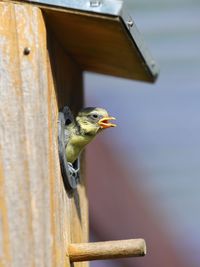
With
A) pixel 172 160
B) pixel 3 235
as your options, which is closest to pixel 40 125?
pixel 3 235

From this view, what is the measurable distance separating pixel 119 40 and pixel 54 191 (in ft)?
1.39

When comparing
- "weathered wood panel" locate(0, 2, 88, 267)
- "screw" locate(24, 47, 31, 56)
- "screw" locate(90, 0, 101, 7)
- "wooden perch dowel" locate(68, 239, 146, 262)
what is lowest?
"wooden perch dowel" locate(68, 239, 146, 262)

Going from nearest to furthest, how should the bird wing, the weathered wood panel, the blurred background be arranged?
1. the weathered wood panel
2. the bird wing
3. the blurred background

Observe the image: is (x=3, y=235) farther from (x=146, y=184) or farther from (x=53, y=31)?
(x=146, y=184)

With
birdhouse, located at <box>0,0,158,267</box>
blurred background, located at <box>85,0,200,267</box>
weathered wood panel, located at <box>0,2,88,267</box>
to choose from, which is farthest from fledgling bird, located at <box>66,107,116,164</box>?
blurred background, located at <box>85,0,200,267</box>

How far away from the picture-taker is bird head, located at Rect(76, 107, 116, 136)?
2719 mm

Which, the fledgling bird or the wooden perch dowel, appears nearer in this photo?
the wooden perch dowel

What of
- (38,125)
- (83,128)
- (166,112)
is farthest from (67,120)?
(166,112)

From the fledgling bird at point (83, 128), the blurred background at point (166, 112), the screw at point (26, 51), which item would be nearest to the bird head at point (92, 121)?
the fledgling bird at point (83, 128)

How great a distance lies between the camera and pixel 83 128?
2.70m

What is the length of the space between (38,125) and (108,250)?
34 centimetres

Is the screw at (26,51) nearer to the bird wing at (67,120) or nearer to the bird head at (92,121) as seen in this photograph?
the bird wing at (67,120)

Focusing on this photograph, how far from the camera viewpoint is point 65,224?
8.30 ft

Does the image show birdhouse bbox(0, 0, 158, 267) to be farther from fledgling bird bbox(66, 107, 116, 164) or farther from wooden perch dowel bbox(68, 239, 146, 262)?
fledgling bird bbox(66, 107, 116, 164)
